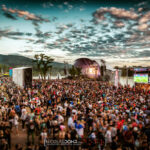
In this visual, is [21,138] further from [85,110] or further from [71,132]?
[85,110]

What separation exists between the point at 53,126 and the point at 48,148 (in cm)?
106

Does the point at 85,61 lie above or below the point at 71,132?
above

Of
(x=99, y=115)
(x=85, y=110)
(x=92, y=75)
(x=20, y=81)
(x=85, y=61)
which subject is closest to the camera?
(x=99, y=115)

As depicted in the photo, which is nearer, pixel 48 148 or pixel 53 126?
pixel 48 148

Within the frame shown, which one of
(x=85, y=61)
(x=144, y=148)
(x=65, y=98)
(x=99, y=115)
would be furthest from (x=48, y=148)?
(x=85, y=61)

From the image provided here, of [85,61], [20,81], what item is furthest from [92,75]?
[20,81]

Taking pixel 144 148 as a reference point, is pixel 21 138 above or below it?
below

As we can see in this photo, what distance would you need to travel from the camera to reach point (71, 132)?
631cm

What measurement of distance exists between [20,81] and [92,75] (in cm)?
4400

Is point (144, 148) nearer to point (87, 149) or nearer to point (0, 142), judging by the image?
point (87, 149)

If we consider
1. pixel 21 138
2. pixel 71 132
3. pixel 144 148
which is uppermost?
pixel 71 132

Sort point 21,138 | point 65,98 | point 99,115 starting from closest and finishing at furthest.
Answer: point 21,138 → point 99,115 → point 65,98

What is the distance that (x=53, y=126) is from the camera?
728cm

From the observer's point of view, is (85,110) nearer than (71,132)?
No
